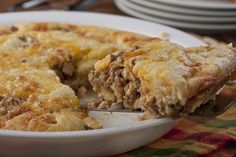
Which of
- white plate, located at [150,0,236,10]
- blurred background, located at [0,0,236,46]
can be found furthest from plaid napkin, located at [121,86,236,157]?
white plate, located at [150,0,236,10]

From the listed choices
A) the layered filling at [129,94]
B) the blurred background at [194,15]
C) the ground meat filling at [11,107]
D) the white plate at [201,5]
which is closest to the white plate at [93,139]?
the layered filling at [129,94]

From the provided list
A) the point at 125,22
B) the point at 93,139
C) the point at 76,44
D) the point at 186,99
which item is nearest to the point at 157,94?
the point at 186,99

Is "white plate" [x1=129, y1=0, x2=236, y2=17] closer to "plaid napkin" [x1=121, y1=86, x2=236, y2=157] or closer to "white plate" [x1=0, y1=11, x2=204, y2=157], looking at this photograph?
"plaid napkin" [x1=121, y1=86, x2=236, y2=157]

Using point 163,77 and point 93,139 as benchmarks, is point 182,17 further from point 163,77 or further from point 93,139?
point 93,139

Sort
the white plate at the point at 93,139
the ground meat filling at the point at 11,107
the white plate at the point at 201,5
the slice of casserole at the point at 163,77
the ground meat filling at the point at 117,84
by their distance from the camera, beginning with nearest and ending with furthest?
the white plate at the point at 93,139 < the slice of casserole at the point at 163,77 < the ground meat filling at the point at 11,107 < the ground meat filling at the point at 117,84 < the white plate at the point at 201,5

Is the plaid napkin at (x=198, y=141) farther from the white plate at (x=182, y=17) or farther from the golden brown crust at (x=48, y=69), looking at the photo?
the white plate at (x=182, y=17)

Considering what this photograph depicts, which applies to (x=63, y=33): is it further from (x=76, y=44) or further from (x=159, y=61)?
(x=159, y=61)

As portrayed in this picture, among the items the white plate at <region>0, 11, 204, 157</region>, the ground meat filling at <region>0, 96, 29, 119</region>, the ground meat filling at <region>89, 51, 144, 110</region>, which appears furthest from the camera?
the ground meat filling at <region>89, 51, 144, 110</region>
